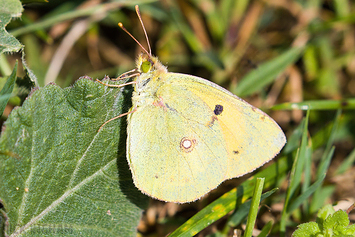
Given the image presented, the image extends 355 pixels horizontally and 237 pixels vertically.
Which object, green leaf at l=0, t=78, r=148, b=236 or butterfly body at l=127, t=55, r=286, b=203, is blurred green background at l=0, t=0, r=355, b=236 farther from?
green leaf at l=0, t=78, r=148, b=236

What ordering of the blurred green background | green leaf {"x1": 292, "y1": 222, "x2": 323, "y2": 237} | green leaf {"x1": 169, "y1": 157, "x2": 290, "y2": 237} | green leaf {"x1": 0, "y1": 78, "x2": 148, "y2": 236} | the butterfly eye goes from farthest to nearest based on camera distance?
the blurred green background, the butterfly eye, green leaf {"x1": 169, "y1": 157, "x2": 290, "y2": 237}, green leaf {"x1": 292, "y1": 222, "x2": 323, "y2": 237}, green leaf {"x1": 0, "y1": 78, "x2": 148, "y2": 236}

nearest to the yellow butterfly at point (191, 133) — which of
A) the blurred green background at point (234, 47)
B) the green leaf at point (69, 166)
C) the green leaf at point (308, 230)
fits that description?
the green leaf at point (69, 166)

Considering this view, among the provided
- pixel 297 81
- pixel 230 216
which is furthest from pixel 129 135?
pixel 297 81

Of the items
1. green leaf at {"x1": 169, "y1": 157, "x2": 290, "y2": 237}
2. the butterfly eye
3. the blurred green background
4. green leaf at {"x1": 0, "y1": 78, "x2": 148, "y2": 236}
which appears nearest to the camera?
green leaf at {"x1": 0, "y1": 78, "x2": 148, "y2": 236}

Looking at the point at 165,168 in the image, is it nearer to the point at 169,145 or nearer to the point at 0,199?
the point at 169,145

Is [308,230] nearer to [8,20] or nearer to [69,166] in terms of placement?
[69,166]

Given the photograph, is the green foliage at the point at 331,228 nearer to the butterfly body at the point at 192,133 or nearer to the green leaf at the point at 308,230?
the green leaf at the point at 308,230

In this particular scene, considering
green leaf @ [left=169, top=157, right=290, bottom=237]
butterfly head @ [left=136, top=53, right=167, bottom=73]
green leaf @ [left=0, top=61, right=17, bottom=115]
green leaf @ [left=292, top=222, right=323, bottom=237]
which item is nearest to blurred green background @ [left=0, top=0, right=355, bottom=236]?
green leaf @ [left=169, top=157, right=290, bottom=237]

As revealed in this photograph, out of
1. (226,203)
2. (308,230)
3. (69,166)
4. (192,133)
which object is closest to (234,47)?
(192,133)

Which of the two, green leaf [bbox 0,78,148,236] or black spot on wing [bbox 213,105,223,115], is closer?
green leaf [bbox 0,78,148,236]
